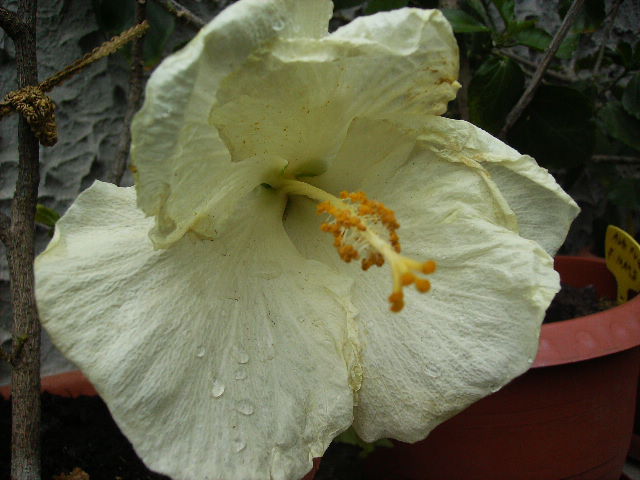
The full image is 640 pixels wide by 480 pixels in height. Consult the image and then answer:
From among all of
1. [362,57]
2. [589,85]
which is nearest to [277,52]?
[362,57]

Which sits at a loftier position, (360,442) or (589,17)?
(589,17)

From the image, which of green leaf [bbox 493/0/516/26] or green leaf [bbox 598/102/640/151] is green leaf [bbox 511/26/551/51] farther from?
green leaf [bbox 598/102/640/151]

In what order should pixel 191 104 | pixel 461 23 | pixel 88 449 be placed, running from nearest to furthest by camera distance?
pixel 191 104 → pixel 88 449 → pixel 461 23

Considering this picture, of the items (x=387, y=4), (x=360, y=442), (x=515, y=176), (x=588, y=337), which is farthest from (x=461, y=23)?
(x=360, y=442)

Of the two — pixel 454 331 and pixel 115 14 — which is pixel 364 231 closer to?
pixel 454 331

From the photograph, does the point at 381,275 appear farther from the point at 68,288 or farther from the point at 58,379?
the point at 58,379

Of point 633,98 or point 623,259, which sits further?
point 633,98

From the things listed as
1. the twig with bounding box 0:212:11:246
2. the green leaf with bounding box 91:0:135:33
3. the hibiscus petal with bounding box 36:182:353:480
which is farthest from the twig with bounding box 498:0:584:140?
the twig with bounding box 0:212:11:246

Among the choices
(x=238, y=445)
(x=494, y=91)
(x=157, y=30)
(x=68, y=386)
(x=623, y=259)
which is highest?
(x=157, y=30)

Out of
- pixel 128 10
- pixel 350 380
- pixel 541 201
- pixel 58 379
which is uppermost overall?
pixel 128 10
